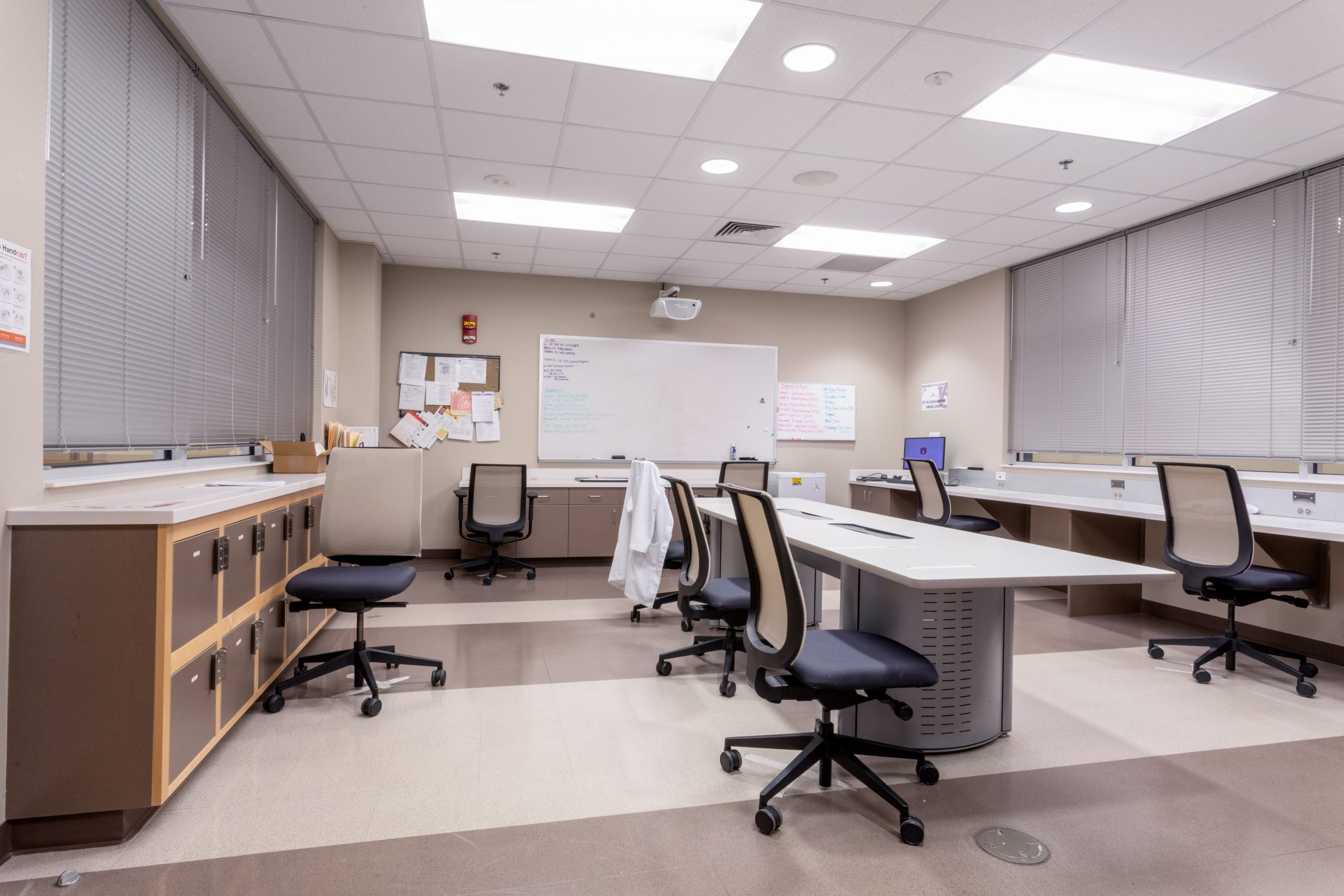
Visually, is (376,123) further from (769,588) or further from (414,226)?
(769,588)

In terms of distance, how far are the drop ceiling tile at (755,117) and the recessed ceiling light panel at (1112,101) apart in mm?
771

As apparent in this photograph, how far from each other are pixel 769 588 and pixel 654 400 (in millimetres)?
4668

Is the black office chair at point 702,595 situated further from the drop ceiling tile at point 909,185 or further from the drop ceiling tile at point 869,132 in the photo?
the drop ceiling tile at point 909,185

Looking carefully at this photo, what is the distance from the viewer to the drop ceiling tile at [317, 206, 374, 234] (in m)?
4.66

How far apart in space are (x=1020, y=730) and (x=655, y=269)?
4.74 m

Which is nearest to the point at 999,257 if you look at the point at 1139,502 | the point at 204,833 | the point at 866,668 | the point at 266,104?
the point at 1139,502

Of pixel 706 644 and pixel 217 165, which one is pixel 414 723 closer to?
pixel 706 644

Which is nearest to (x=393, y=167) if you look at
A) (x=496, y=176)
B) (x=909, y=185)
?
(x=496, y=176)

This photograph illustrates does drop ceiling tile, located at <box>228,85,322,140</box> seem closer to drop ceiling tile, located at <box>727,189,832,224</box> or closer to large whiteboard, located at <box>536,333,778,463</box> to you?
drop ceiling tile, located at <box>727,189,832,224</box>

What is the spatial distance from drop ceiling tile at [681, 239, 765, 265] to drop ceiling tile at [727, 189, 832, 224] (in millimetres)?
612

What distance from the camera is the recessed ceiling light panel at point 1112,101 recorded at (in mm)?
3023

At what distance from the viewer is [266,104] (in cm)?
320

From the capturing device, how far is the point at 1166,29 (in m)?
2.59

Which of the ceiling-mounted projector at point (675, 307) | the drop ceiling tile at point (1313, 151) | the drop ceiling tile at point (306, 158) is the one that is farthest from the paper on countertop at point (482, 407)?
the drop ceiling tile at point (1313, 151)
